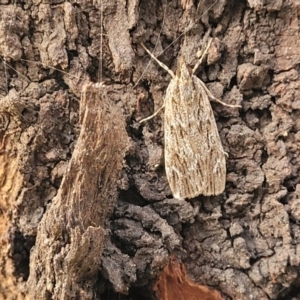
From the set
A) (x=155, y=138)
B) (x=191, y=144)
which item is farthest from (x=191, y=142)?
(x=155, y=138)

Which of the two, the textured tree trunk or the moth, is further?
the moth

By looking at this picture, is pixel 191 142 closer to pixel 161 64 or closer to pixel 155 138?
pixel 155 138

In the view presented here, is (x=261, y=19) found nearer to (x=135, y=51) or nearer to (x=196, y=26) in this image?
(x=196, y=26)

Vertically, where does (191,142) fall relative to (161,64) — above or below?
below

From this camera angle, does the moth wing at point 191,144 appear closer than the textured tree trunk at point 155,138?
No

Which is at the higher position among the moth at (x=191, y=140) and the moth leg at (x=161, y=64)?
the moth leg at (x=161, y=64)

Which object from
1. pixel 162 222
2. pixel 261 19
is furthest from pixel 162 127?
pixel 261 19
